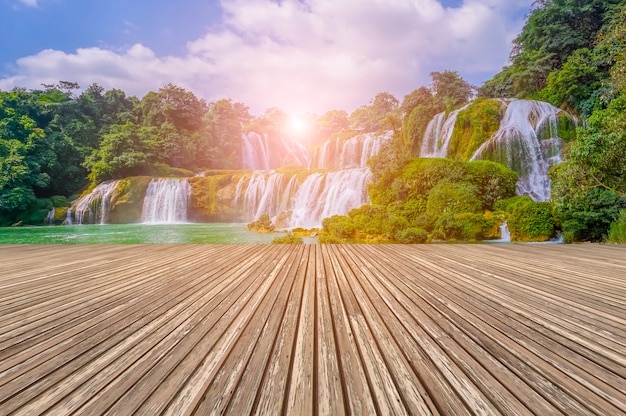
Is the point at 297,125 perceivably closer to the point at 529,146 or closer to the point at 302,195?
the point at 302,195

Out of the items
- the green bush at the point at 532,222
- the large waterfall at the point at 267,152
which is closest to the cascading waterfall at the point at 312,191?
the green bush at the point at 532,222

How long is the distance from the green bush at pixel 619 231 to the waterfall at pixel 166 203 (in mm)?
19809

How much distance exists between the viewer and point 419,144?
17.1 meters

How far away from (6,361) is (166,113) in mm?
31229

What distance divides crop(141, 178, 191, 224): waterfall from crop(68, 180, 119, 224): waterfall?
2447 millimetres

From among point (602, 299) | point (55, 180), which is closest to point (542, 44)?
point (602, 299)

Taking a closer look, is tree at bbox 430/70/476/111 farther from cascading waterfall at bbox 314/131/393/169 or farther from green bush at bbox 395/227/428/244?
green bush at bbox 395/227/428/244

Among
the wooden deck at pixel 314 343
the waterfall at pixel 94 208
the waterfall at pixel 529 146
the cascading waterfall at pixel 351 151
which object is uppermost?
the cascading waterfall at pixel 351 151

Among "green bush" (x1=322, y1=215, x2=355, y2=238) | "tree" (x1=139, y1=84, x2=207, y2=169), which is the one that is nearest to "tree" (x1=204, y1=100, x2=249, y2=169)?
"tree" (x1=139, y1=84, x2=207, y2=169)

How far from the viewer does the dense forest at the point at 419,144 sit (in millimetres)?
6945

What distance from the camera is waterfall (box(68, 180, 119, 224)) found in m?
18.7

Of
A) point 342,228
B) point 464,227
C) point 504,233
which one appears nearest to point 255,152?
point 342,228

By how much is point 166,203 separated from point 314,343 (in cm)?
2014

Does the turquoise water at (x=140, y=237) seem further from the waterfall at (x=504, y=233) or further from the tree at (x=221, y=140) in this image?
the tree at (x=221, y=140)
